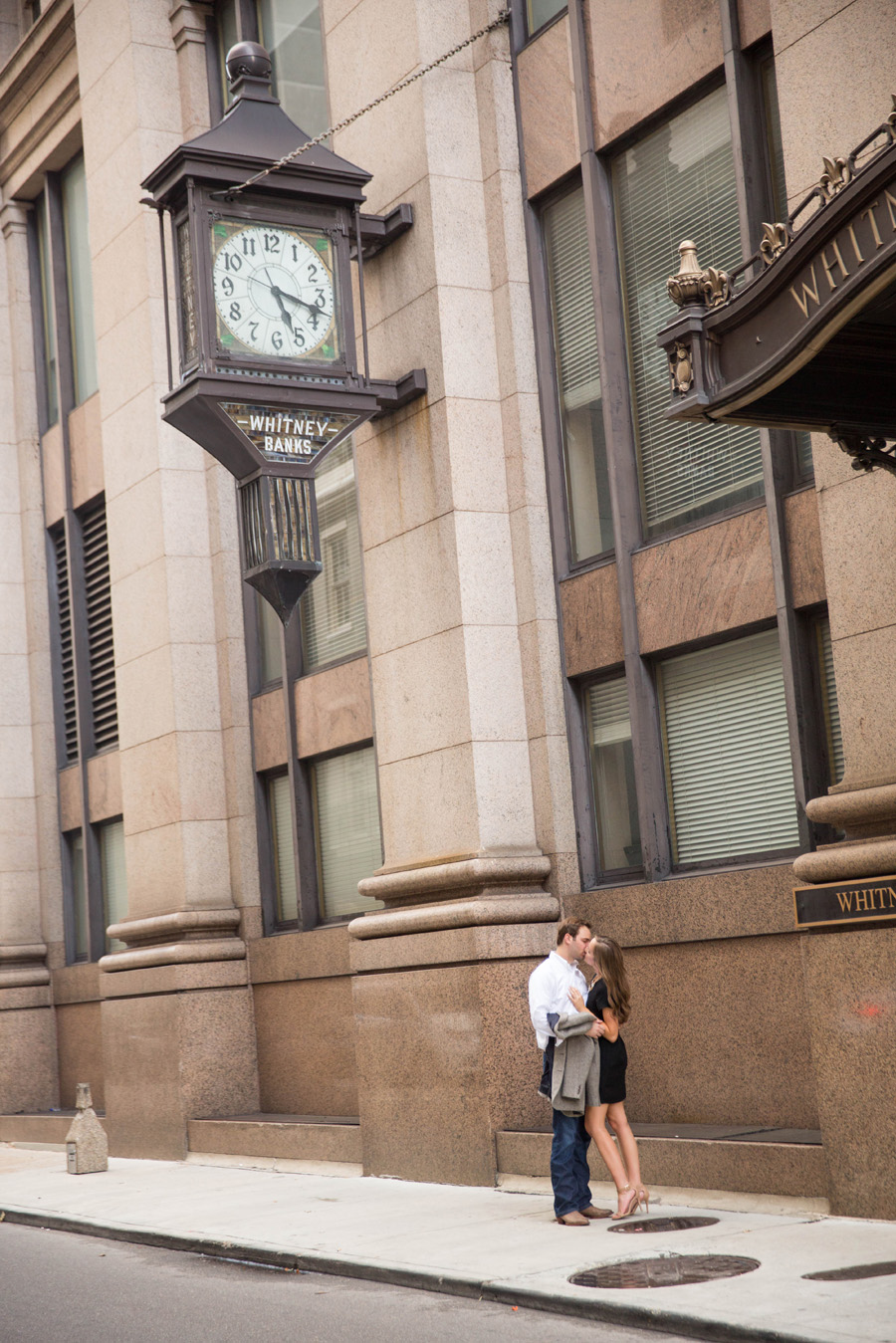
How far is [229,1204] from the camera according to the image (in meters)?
13.3

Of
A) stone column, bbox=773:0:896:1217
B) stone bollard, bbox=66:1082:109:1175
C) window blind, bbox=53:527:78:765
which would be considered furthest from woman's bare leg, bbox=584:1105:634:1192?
window blind, bbox=53:527:78:765

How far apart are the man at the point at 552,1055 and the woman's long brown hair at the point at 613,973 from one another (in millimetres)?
158

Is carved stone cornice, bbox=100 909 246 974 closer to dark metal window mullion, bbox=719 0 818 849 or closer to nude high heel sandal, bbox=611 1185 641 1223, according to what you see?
nude high heel sandal, bbox=611 1185 641 1223

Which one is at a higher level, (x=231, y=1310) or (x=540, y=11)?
(x=540, y=11)

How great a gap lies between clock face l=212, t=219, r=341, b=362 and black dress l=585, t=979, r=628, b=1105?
20.4 feet

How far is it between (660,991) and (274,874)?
22.7ft

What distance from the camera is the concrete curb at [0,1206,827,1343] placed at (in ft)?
24.4

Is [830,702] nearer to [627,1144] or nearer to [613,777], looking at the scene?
[613,777]

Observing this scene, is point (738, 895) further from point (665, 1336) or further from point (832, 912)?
point (665, 1336)

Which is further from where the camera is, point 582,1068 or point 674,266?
point 674,266

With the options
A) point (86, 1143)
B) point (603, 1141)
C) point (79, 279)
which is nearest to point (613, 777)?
point (603, 1141)

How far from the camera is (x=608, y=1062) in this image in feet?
34.3

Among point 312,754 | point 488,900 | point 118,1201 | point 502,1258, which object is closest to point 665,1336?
point 502,1258

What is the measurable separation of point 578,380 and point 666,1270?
773 cm
